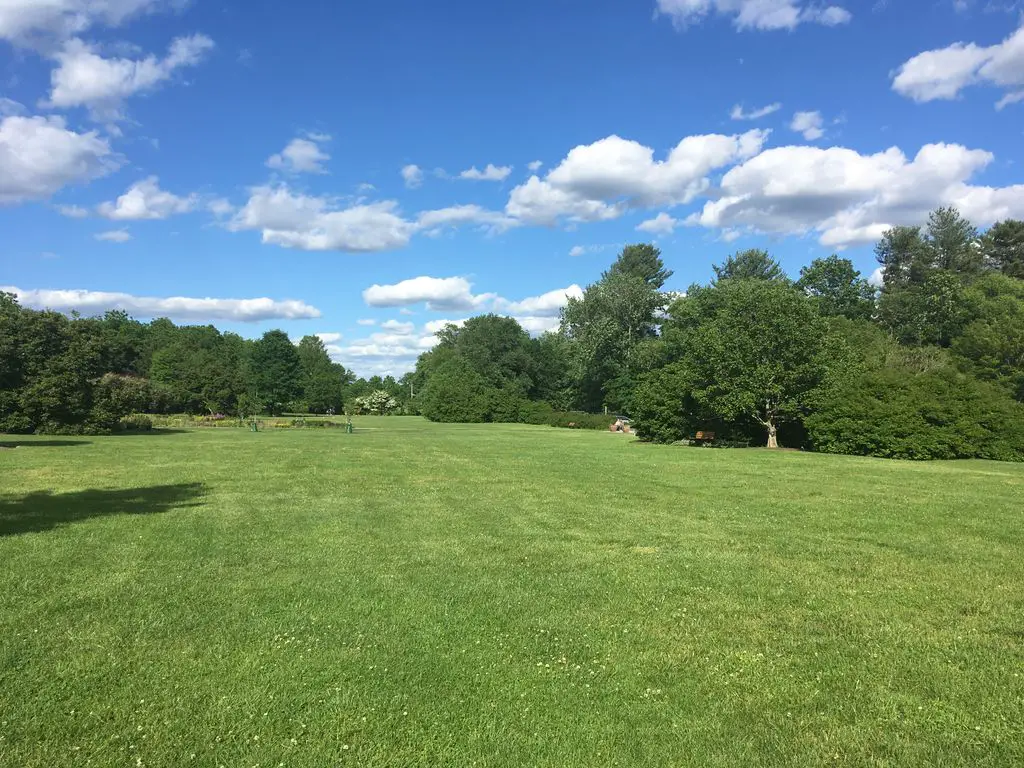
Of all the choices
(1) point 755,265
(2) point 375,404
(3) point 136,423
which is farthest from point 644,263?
(3) point 136,423

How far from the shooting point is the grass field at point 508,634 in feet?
12.3

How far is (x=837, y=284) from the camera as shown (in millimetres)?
66938

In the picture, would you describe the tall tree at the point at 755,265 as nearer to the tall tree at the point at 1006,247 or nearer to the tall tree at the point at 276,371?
the tall tree at the point at 1006,247

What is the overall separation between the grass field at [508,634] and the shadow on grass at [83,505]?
0.43 ft

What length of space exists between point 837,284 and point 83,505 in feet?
230

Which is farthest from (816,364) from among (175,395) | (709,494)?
(175,395)

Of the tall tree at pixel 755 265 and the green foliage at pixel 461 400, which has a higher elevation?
the tall tree at pixel 755 265

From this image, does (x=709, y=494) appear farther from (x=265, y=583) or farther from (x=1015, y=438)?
(x=1015, y=438)

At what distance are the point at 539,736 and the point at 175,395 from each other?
180ft

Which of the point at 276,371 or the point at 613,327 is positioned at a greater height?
the point at 613,327

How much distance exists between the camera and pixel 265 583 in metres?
6.78

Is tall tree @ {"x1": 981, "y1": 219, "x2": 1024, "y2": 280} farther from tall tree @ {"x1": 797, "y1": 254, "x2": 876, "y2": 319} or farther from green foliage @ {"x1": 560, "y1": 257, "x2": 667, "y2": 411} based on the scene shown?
green foliage @ {"x1": 560, "y1": 257, "x2": 667, "y2": 411}

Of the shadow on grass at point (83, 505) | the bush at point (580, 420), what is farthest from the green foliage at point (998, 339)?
the shadow on grass at point (83, 505)

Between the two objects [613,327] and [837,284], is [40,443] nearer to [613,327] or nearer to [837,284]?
[613,327]
